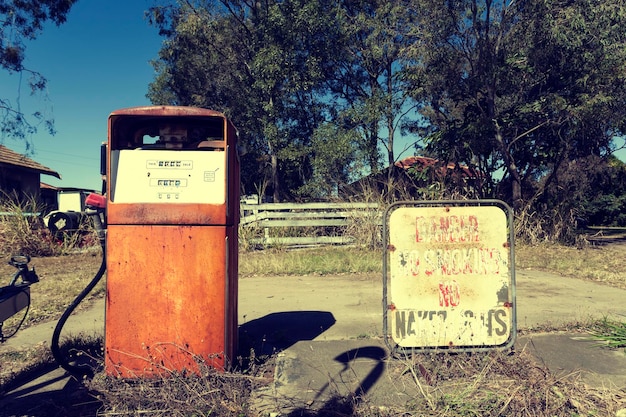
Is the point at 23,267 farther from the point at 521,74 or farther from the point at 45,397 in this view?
the point at 521,74

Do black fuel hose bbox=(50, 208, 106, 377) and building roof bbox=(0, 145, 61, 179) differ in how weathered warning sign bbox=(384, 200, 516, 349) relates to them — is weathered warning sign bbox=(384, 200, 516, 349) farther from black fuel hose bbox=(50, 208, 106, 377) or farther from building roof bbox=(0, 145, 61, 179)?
building roof bbox=(0, 145, 61, 179)

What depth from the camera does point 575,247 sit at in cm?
1212

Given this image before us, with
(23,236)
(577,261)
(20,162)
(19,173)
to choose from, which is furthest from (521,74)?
(19,173)

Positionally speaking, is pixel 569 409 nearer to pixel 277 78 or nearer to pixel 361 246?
pixel 361 246

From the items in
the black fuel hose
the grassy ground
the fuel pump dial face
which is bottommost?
the grassy ground

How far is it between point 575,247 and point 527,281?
20.8 feet

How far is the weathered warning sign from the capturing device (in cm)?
309

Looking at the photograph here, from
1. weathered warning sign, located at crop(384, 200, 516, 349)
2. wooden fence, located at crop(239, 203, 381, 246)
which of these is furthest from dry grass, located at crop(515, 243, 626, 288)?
weathered warning sign, located at crop(384, 200, 516, 349)

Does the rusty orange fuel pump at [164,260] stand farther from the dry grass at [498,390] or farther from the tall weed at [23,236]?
the tall weed at [23,236]

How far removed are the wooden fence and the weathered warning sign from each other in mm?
8192

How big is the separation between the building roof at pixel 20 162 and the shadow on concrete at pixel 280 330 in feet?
67.8

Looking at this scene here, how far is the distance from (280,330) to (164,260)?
1.91 metres

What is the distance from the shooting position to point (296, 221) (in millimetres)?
11922

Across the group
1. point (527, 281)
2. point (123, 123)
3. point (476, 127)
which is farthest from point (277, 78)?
point (123, 123)
